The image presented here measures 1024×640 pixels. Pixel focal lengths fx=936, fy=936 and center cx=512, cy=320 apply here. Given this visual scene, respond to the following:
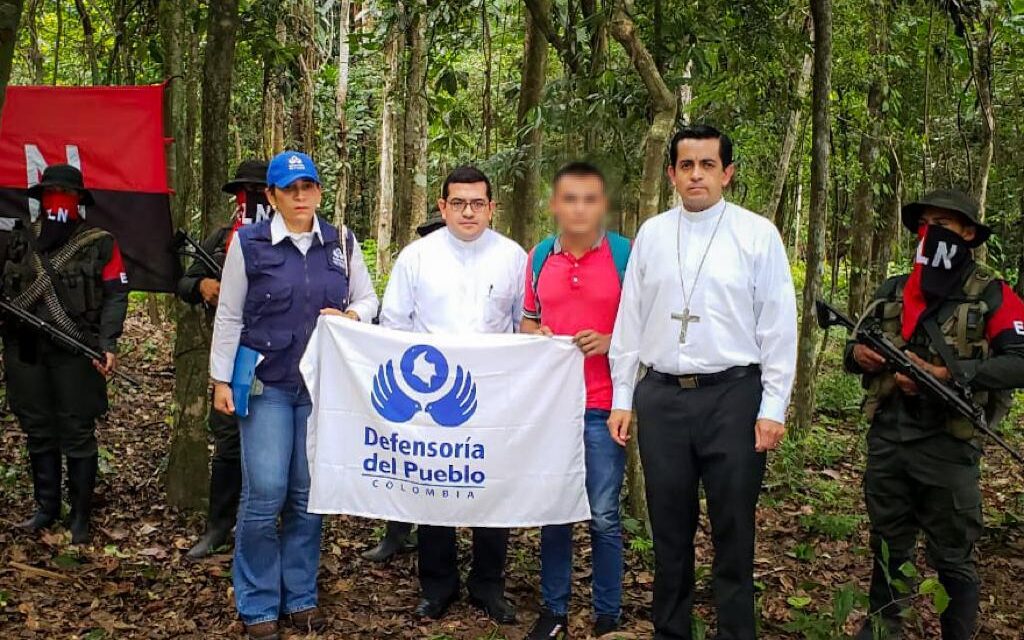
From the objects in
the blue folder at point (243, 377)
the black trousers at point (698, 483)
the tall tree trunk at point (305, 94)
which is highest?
the tall tree trunk at point (305, 94)

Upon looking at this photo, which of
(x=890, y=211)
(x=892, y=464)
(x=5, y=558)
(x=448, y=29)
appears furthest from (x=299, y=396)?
(x=890, y=211)

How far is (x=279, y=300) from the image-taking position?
14.3 feet

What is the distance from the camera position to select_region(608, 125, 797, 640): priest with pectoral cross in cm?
373

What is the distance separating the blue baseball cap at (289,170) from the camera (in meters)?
4.30

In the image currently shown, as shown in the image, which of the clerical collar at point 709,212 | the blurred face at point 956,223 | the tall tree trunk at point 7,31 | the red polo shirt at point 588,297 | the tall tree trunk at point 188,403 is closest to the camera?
the tall tree trunk at point 7,31

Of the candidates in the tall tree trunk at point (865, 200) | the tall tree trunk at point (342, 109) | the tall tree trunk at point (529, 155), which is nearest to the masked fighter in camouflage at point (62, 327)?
the tall tree trunk at point (529, 155)

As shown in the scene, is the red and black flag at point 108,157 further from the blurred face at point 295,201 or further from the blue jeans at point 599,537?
the blue jeans at point 599,537

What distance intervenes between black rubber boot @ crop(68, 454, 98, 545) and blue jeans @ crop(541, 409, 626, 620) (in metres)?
2.92

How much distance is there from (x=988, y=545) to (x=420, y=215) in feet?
29.0

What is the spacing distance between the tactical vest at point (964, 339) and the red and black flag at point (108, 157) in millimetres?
4354

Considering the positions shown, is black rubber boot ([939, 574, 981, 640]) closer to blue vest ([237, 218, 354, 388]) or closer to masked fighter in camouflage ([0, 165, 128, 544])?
blue vest ([237, 218, 354, 388])

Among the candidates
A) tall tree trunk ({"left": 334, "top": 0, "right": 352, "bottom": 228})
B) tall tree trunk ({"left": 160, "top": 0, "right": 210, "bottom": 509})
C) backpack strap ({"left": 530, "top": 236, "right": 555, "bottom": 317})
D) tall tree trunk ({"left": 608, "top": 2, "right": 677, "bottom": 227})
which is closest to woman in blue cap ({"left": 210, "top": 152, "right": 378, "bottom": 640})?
backpack strap ({"left": 530, "top": 236, "right": 555, "bottom": 317})

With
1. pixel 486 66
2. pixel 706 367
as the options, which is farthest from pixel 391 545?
pixel 486 66

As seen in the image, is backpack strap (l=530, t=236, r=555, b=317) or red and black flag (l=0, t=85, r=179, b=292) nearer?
backpack strap (l=530, t=236, r=555, b=317)
